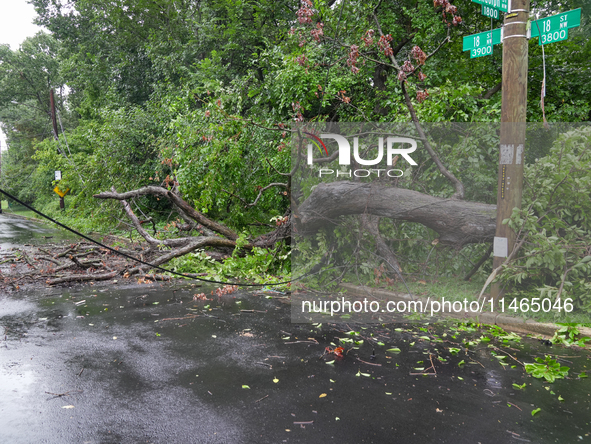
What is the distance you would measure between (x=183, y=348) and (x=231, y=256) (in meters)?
4.84

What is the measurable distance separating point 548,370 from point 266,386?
108 inches

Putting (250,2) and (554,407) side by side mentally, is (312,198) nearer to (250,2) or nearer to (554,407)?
(554,407)

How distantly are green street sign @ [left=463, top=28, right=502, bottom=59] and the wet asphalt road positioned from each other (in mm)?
3846

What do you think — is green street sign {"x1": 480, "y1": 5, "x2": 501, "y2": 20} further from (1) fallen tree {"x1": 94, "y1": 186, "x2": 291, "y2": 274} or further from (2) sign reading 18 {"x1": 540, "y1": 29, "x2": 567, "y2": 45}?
(1) fallen tree {"x1": 94, "y1": 186, "x2": 291, "y2": 274}

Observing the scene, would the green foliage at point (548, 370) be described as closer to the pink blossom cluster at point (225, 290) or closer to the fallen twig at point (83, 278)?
the pink blossom cluster at point (225, 290)

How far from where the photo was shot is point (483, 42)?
5.94 meters

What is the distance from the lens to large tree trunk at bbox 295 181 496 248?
654 cm

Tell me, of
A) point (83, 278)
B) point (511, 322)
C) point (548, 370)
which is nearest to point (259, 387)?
point (548, 370)

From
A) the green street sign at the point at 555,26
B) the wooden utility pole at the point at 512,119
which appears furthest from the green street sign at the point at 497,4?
the green street sign at the point at 555,26

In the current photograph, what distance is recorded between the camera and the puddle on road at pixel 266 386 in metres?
3.14

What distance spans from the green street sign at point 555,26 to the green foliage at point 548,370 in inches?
151

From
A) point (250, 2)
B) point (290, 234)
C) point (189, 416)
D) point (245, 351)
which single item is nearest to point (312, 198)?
point (290, 234)

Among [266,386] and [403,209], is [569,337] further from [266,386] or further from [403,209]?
[266,386]

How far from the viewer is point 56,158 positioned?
2264 cm
